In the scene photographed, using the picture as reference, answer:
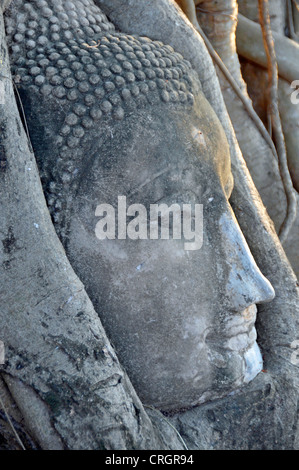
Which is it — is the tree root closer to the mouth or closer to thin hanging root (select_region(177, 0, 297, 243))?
thin hanging root (select_region(177, 0, 297, 243))

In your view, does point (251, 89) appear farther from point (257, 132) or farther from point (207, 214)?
point (207, 214)

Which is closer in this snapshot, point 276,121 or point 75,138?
point 75,138

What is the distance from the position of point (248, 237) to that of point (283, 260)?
130mm

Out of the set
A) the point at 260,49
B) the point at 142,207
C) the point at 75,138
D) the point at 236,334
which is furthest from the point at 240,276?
the point at 260,49

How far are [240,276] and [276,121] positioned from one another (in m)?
1.22

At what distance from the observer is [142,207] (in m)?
1.38

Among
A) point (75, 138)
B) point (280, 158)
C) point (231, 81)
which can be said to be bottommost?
point (280, 158)

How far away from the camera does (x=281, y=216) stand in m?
2.45

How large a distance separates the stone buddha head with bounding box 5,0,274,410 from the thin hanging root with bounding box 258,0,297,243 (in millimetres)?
938

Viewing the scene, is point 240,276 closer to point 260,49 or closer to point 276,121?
point 276,121

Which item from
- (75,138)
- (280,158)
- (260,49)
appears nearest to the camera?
(75,138)

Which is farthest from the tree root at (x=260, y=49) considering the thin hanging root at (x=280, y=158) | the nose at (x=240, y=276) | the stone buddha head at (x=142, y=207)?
the nose at (x=240, y=276)

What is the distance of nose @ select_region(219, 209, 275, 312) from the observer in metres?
1.45
